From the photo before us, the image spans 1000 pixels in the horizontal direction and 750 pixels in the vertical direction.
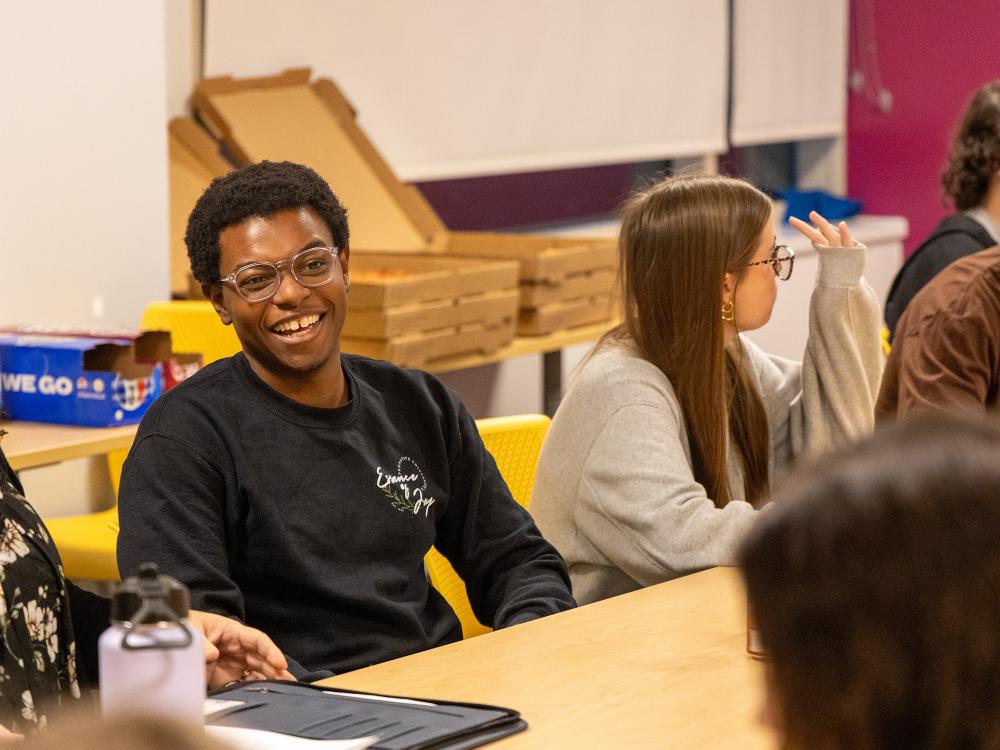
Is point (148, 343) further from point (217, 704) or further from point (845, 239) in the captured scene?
point (217, 704)

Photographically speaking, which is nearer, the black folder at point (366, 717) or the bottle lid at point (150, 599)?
the bottle lid at point (150, 599)

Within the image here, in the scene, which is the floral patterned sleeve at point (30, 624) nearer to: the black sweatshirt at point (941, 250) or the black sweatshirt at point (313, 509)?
the black sweatshirt at point (313, 509)

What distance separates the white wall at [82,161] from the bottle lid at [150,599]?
212cm

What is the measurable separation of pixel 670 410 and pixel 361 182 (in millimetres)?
2104

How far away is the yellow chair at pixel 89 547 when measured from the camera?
2.80m

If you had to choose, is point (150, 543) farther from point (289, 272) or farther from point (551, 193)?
point (551, 193)

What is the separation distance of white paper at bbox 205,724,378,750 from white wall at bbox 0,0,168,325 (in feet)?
6.67

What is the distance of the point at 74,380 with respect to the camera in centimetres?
282

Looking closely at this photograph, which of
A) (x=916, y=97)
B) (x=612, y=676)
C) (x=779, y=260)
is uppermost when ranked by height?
(x=916, y=97)

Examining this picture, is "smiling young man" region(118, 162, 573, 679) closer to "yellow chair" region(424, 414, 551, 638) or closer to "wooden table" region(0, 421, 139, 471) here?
"yellow chair" region(424, 414, 551, 638)

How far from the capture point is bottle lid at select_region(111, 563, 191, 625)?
3.57ft

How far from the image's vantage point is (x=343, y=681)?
1.52 m

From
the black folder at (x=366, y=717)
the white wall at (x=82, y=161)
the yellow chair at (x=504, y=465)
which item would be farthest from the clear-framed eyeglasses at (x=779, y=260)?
the white wall at (x=82, y=161)

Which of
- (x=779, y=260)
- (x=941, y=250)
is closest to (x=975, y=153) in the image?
(x=941, y=250)
